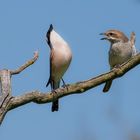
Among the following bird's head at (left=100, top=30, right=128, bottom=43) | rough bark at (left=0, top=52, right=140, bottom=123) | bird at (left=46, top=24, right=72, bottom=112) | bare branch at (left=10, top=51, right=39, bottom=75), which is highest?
bird's head at (left=100, top=30, right=128, bottom=43)

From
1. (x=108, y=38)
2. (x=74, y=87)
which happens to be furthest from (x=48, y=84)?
(x=74, y=87)

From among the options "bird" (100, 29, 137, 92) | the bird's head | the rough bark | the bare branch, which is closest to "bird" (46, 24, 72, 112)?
"bird" (100, 29, 137, 92)

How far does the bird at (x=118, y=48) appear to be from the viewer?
7945 mm

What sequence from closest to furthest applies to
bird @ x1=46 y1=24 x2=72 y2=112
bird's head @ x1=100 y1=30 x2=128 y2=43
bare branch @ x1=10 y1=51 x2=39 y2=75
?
1. bare branch @ x1=10 y1=51 x2=39 y2=75
2. bird @ x1=46 y1=24 x2=72 y2=112
3. bird's head @ x1=100 y1=30 x2=128 y2=43

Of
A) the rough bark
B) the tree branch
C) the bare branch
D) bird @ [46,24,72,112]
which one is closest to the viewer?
the rough bark

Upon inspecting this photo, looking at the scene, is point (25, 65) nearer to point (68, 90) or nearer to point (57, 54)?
point (68, 90)

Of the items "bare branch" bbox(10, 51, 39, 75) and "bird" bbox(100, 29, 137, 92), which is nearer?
"bare branch" bbox(10, 51, 39, 75)

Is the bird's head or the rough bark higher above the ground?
the bird's head

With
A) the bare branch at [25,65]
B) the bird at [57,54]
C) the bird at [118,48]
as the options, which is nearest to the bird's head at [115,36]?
the bird at [118,48]

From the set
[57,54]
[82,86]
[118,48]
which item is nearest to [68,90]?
[82,86]

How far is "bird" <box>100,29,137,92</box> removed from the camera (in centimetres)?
795

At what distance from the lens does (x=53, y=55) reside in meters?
7.63

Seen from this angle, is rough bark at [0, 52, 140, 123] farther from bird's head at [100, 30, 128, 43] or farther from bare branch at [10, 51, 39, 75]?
bird's head at [100, 30, 128, 43]

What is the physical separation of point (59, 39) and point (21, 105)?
2359 mm
